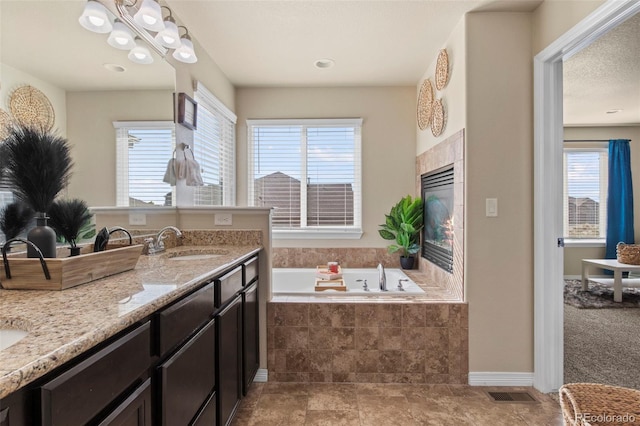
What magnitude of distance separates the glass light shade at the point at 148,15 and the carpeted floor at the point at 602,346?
333 cm

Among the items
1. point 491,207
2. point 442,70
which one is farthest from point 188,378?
point 442,70

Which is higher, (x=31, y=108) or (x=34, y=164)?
(x=31, y=108)

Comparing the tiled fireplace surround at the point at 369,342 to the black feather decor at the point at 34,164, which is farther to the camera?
the tiled fireplace surround at the point at 369,342

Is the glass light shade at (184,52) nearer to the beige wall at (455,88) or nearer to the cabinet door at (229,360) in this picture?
the cabinet door at (229,360)

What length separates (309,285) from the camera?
3.26m

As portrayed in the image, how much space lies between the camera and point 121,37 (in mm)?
1689

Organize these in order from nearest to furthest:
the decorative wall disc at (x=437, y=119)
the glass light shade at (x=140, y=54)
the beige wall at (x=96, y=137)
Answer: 1. the beige wall at (x=96, y=137)
2. the glass light shade at (x=140, y=54)
3. the decorative wall disc at (x=437, y=119)

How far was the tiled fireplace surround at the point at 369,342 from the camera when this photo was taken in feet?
7.18

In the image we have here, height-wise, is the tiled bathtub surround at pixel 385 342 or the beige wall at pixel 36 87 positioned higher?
the beige wall at pixel 36 87

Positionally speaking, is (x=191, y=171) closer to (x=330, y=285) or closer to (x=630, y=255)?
(x=330, y=285)

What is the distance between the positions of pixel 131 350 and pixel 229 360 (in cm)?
85

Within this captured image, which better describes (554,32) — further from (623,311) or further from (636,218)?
(636,218)

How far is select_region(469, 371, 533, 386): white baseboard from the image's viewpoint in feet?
7.13

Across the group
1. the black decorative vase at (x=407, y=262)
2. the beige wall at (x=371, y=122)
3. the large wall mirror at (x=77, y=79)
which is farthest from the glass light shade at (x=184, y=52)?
the black decorative vase at (x=407, y=262)
